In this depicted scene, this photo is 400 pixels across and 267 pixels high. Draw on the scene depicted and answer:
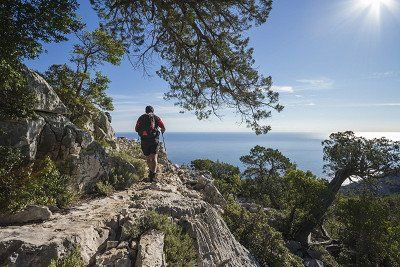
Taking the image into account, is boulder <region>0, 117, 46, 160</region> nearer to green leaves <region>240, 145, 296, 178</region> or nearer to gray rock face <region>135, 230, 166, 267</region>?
gray rock face <region>135, 230, 166, 267</region>

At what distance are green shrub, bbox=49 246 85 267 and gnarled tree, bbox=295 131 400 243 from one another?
20096 millimetres

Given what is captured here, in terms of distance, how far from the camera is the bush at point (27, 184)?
7828mm

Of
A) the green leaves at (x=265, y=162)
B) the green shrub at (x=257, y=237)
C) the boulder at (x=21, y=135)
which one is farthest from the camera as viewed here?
the green leaves at (x=265, y=162)

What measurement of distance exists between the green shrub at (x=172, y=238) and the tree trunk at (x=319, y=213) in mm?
16674

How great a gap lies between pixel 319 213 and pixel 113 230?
2044 cm

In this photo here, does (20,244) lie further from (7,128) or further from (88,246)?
(7,128)

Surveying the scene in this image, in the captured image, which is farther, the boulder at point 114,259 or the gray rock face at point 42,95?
the gray rock face at point 42,95

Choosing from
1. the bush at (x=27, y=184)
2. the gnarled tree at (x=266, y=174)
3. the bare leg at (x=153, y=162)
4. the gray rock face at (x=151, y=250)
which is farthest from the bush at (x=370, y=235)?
the bush at (x=27, y=184)

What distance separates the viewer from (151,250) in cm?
730

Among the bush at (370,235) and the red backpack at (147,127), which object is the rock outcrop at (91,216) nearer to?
the red backpack at (147,127)

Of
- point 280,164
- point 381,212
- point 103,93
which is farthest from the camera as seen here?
point 280,164

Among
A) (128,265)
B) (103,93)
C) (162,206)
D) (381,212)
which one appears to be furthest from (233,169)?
(128,265)

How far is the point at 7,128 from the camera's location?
30.9 feet

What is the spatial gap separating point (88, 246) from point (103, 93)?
431 inches
